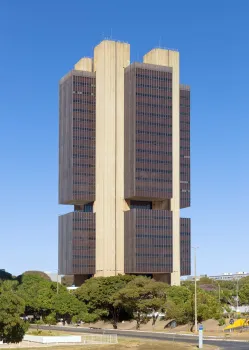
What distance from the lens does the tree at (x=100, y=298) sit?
175 metres

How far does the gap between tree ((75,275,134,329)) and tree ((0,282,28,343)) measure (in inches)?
3454

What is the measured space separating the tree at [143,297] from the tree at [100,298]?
10706 mm

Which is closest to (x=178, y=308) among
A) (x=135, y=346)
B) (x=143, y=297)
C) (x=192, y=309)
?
(x=192, y=309)

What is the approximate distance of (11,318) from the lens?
261ft

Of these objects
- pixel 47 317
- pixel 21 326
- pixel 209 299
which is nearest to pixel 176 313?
pixel 209 299

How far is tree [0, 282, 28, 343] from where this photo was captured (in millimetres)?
79562

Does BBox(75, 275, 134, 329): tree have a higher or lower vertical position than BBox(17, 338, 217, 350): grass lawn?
lower

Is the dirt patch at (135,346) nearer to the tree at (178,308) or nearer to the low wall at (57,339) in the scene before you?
the low wall at (57,339)

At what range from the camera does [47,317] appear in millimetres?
164375

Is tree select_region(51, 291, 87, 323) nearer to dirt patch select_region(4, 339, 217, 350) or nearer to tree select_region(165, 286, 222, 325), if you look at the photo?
tree select_region(165, 286, 222, 325)

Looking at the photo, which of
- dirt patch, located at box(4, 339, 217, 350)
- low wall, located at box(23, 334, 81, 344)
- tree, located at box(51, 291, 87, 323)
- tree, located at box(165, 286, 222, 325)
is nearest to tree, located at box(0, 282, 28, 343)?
dirt patch, located at box(4, 339, 217, 350)

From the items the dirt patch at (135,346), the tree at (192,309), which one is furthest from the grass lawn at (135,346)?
the tree at (192,309)

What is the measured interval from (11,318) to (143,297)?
265 ft

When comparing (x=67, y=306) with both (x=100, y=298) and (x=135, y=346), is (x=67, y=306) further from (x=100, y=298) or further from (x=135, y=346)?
(x=135, y=346)
